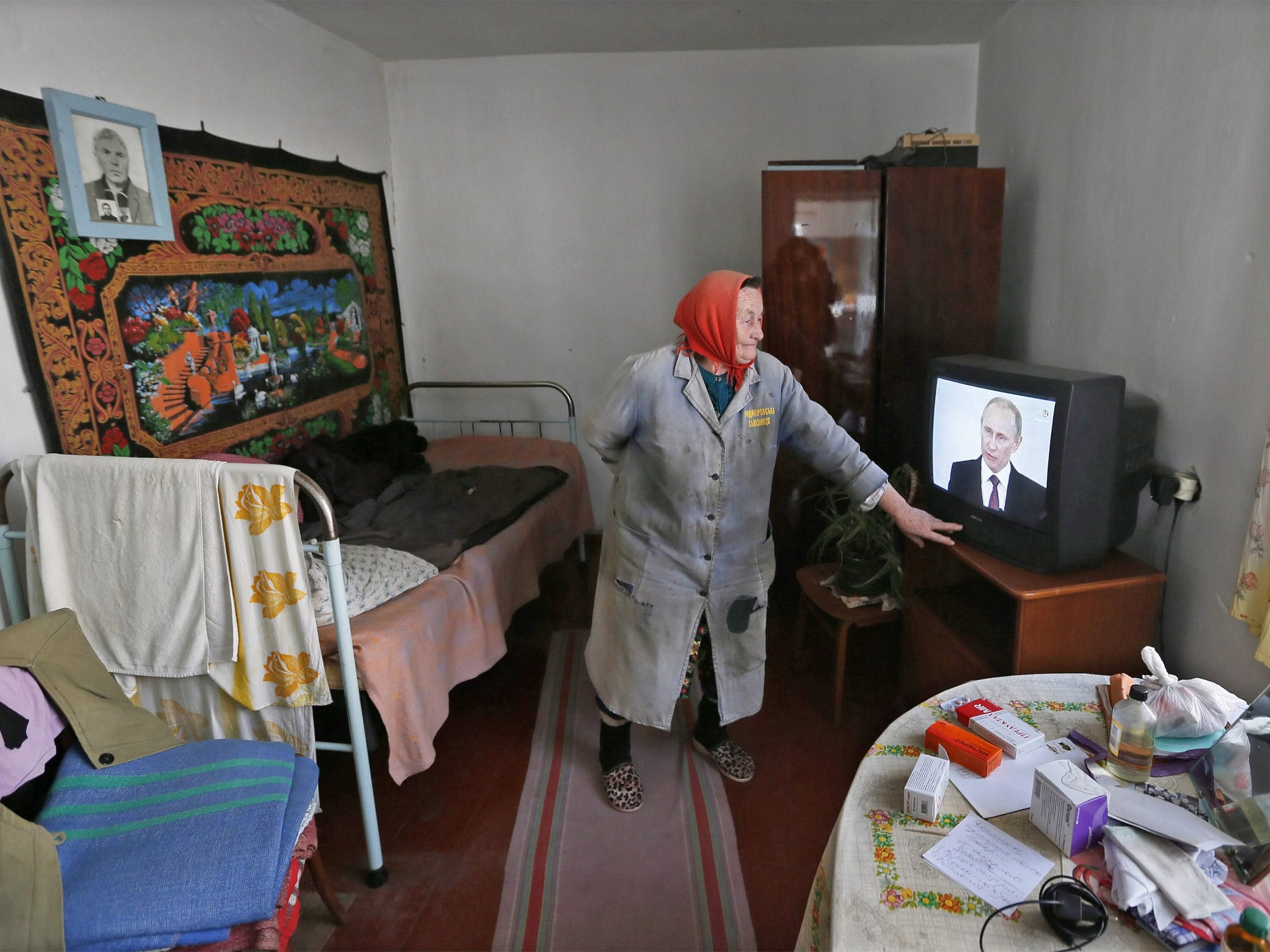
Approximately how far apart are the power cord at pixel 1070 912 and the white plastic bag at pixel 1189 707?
0.38m

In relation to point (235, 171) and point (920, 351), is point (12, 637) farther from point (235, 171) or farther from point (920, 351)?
point (920, 351)

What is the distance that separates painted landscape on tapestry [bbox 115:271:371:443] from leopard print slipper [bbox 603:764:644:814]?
5.29 ft

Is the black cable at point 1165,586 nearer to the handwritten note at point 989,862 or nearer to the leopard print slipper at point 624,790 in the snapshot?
the handwritten note at point 989,862

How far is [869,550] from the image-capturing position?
237cm

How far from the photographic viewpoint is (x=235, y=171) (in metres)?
2.57

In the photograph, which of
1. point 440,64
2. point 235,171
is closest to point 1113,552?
point 235,171

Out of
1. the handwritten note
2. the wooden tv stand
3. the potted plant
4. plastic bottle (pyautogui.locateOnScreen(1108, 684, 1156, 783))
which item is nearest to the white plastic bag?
plastic bottle (pyautogui.locateOnScreen(1108, 684, 1156, 783))

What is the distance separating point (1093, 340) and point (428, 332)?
2.89m

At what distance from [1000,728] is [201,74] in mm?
2827

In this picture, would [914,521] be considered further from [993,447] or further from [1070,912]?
[1070,912]

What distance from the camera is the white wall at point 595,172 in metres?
3.39

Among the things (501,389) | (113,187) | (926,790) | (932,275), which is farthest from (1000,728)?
(501,389)

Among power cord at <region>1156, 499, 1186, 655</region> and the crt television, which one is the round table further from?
power cord at <region>1156, 499, 1186, 655</region>

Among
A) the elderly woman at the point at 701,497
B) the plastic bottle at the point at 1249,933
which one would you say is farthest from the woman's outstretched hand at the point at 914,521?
the plastic bottle at the point at 1249,933
